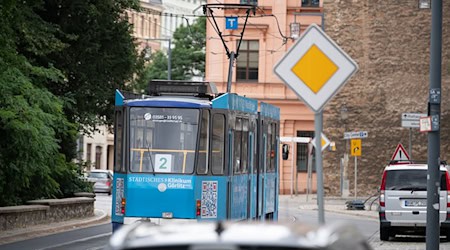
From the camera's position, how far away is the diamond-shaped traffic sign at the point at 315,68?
491 inches

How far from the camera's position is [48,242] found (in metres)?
30.0

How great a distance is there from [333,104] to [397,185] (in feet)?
123

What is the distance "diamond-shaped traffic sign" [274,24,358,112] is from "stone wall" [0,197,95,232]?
20550 mm

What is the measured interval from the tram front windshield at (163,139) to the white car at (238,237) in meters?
16.5

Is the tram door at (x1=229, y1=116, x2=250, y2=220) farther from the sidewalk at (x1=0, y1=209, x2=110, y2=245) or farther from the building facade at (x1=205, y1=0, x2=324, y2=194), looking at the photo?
the building facade at (x1=205, y1=0, x2=324, y2=194)

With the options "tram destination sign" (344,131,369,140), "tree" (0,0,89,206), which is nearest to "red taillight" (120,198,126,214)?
"tree" (0,0,89,206)

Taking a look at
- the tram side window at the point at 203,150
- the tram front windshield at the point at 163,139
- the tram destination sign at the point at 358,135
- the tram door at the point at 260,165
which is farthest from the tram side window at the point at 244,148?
the tram destination sign at the point at 358,135

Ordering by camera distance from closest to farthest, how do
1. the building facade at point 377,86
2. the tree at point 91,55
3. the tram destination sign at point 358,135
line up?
1. the tree at point 91,55
2. the tram destination sign at point 358,135
3. the building facade at point 377,86

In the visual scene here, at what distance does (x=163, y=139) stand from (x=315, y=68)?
11.8 metres

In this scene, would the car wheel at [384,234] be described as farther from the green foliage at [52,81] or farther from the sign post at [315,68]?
the sign post at [315,68]

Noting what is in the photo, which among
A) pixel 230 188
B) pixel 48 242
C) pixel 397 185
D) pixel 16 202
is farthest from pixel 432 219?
pixel 16 202

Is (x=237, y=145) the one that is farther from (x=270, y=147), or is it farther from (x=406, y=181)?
(x=406, y=181)

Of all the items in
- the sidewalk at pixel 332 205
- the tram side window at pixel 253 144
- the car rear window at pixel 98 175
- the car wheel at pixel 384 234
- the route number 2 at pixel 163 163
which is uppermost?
the tram side window at pixel 253 144

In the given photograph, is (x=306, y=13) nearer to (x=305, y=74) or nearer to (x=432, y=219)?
(x=432, y=219)
